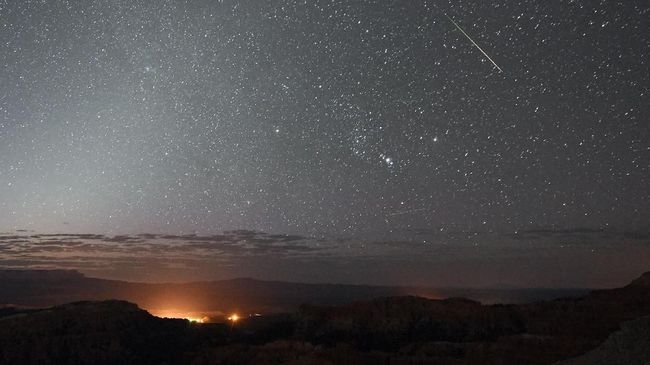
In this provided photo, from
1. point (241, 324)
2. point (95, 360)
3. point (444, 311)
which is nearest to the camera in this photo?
point (95, 360)

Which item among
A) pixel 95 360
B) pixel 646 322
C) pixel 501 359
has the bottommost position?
pixel 95 360

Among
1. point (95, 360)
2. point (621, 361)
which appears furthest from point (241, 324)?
point (621, 361)

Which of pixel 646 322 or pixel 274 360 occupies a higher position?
pixel 646 322

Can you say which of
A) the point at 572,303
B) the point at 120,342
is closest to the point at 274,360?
the point at 120,342

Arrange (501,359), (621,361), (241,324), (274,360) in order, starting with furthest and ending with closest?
(241,324) → (274,360) → (501,359) → (621,361)

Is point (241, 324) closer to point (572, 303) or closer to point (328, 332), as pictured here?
point (328, 332)

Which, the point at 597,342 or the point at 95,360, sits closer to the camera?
the point at 597,342

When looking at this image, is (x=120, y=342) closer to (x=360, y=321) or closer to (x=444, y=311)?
(x=360, y=321)
